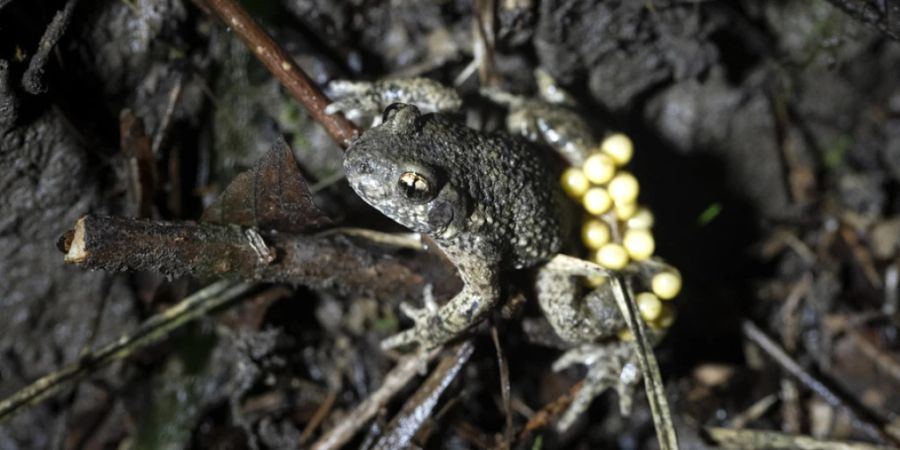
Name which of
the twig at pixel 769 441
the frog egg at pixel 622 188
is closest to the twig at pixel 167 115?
the frog egg at pixel 622 188

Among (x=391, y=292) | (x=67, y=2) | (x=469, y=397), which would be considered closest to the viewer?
(x=67, y=2)

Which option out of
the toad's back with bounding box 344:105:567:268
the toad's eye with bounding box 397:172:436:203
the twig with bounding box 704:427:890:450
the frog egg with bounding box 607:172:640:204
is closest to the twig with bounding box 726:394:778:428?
the twig with bounding box 704:427:890:450

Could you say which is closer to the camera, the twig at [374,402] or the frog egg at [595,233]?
Answer: the twig at [374,402]

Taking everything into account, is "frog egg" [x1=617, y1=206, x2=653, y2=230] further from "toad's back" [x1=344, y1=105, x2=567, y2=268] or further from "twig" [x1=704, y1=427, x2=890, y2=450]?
"twig" [x1=704, y1=427, x2=890, y2=450]

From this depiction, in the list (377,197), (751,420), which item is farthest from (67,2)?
(751,420)

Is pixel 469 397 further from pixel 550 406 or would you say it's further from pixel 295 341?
pixel 295 341

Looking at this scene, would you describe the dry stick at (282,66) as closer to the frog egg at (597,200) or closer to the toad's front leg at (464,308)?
the toad's front leg at (464,308)

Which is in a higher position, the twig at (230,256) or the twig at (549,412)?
the twig at (230,256)

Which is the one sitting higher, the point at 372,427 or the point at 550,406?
the point at 372,427
